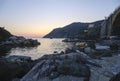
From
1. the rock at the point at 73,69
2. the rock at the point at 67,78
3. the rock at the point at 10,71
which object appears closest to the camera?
the rock at the point at 67,78

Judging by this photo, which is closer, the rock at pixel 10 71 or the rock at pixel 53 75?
the rock at pixel 53 75

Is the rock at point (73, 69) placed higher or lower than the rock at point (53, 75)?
higher

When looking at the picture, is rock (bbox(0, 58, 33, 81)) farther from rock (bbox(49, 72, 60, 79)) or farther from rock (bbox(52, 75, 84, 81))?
rock (bbox(52, 75, 84, 81))

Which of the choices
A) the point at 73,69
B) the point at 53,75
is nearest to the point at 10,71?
the point at 53,75

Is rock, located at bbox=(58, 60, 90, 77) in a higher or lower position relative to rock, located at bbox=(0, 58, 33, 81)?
higher

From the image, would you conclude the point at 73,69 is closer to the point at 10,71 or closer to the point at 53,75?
the point at 53,75

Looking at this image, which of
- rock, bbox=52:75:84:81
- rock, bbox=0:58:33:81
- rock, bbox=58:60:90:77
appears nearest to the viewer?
rock, bbox=52:75:84:81

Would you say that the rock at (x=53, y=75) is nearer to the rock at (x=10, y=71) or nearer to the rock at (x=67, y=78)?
the rock at (x=67, y=78)

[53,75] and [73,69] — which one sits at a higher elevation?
[73,69]

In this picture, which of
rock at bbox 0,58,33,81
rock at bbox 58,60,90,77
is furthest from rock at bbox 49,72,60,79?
rock at bbox 0,58,33,81

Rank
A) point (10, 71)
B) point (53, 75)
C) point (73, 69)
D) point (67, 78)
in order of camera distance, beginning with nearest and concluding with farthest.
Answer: point (67, 78) → point (53, 75) → point (73, 69) → point (10, 71)

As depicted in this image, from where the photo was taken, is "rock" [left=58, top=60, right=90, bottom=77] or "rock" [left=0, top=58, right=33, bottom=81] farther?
"rock" [left=0, top=58, right=33, bottom=81]

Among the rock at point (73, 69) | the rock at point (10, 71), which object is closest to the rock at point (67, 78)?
the rock at point (73, 69)

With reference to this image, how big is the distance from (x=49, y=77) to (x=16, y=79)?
3591 millimetres
